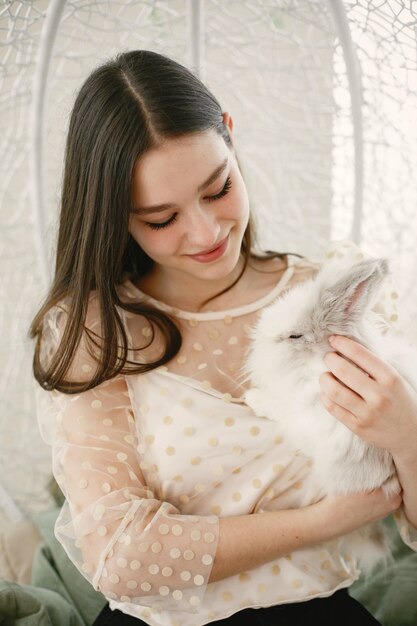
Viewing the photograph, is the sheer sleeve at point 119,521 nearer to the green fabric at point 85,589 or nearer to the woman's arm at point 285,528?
the woman's arm at point 285,528

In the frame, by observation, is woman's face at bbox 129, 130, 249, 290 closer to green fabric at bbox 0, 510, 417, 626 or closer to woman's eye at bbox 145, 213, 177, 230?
woman's eye at bbox 145, 213, 177, 230

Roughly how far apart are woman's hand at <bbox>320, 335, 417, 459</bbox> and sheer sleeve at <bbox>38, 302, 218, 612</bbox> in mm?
362

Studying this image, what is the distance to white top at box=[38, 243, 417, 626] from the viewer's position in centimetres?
122

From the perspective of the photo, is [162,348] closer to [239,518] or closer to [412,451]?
[239,518]

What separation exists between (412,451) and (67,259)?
0.84 metres

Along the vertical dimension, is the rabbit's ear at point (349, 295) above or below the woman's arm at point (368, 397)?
above

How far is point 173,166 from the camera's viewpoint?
1.22 metres

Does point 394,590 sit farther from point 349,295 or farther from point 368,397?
point 349,295

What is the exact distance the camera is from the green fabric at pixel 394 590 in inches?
68.6

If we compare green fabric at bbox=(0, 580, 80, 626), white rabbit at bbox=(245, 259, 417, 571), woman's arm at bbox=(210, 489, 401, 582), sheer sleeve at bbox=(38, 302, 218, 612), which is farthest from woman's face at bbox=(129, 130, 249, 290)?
green fabric at bbox=(0, 580, 80, 626)

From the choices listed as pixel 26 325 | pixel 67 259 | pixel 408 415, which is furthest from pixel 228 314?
pixel 26 325

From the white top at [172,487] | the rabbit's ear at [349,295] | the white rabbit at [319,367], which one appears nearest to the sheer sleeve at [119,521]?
the white top at [172,487]

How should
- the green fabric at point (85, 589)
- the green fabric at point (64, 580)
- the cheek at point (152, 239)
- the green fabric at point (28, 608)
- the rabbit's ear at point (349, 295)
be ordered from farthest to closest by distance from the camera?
1. the green fabric at point (64, 580)
2. the green fabric at point (85, 589)
3. the green fabric at point (28, 608)
4. the cheek at point (152, 239)
5. the rabbit's ear at point (349, 295)

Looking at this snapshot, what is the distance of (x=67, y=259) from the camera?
4.63 feet
